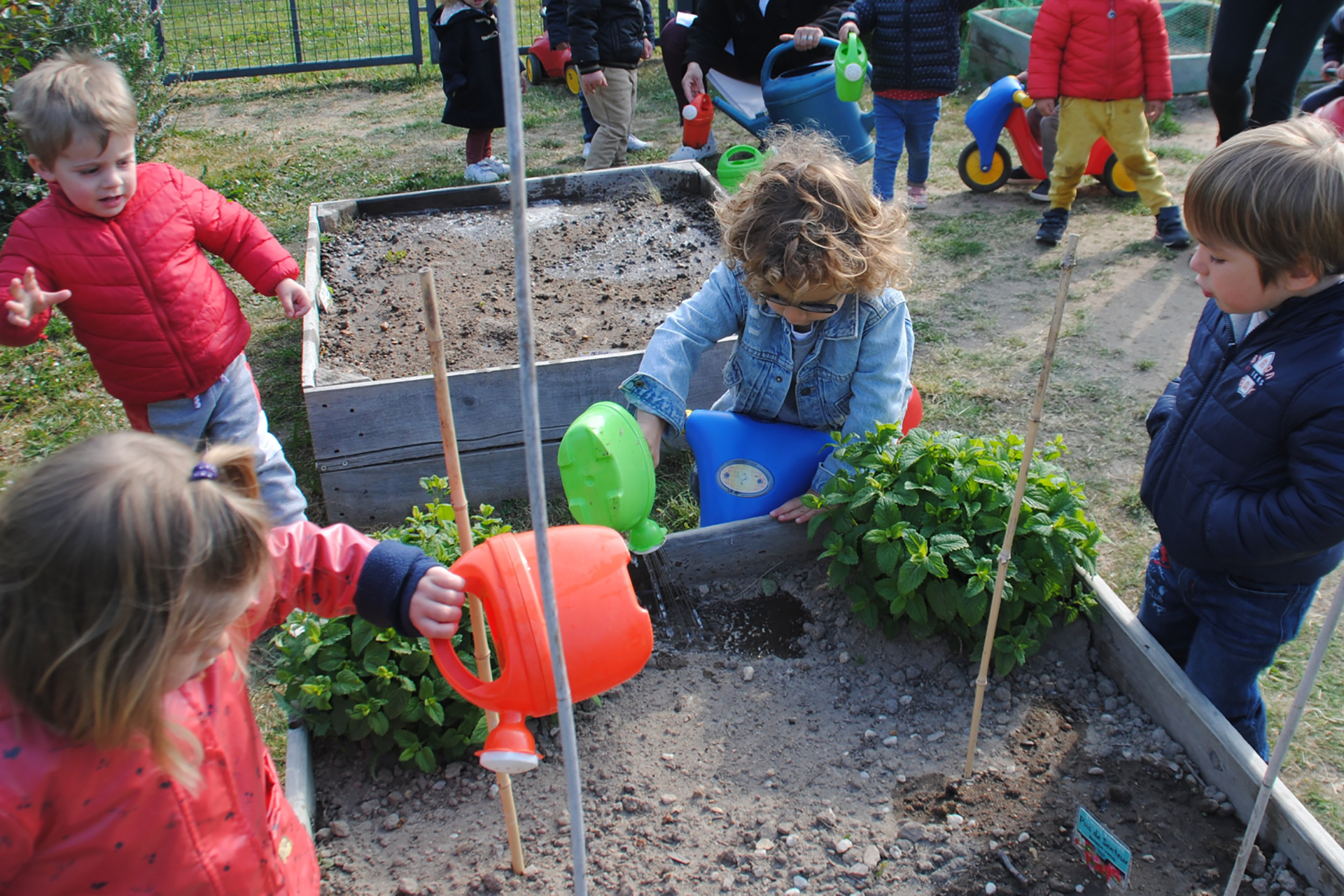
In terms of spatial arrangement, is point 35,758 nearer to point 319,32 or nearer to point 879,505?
point 879,505

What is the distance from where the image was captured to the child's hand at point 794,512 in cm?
245

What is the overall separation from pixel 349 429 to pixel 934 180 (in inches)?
177

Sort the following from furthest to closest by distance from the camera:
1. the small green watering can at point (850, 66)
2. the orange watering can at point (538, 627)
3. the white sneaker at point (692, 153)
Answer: the white sneaker at point (692, 153)
the small green watering can at point (850, 66)
the orange watering can at point (538, 627)

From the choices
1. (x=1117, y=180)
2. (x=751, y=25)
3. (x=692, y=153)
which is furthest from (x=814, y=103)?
(x=1117, y=180)

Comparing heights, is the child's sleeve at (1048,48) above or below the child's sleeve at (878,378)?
above

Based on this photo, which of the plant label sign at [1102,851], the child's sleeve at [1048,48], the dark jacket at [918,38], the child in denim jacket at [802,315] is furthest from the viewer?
the dark jacket at [918,38]

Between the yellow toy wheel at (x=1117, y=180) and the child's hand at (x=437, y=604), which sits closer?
the child's hand at (x=437, y=604)

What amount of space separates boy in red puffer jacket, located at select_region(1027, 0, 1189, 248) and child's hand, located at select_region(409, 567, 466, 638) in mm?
4524

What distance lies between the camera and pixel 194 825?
1.20m

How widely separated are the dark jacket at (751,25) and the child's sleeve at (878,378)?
3.52 metres

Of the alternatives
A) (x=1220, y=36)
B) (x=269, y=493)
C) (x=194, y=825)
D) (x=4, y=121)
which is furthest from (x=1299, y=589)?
(x=4, y=121)

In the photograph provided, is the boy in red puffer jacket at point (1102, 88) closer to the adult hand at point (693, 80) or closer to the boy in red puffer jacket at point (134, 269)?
the adult hand at point (693, 80)

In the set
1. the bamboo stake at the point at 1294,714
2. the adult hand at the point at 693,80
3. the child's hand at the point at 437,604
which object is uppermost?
the adult hand at the point at 693,80

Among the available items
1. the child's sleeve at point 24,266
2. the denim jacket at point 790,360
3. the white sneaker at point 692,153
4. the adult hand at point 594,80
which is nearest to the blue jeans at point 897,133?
the white sneaker at point 692,153
